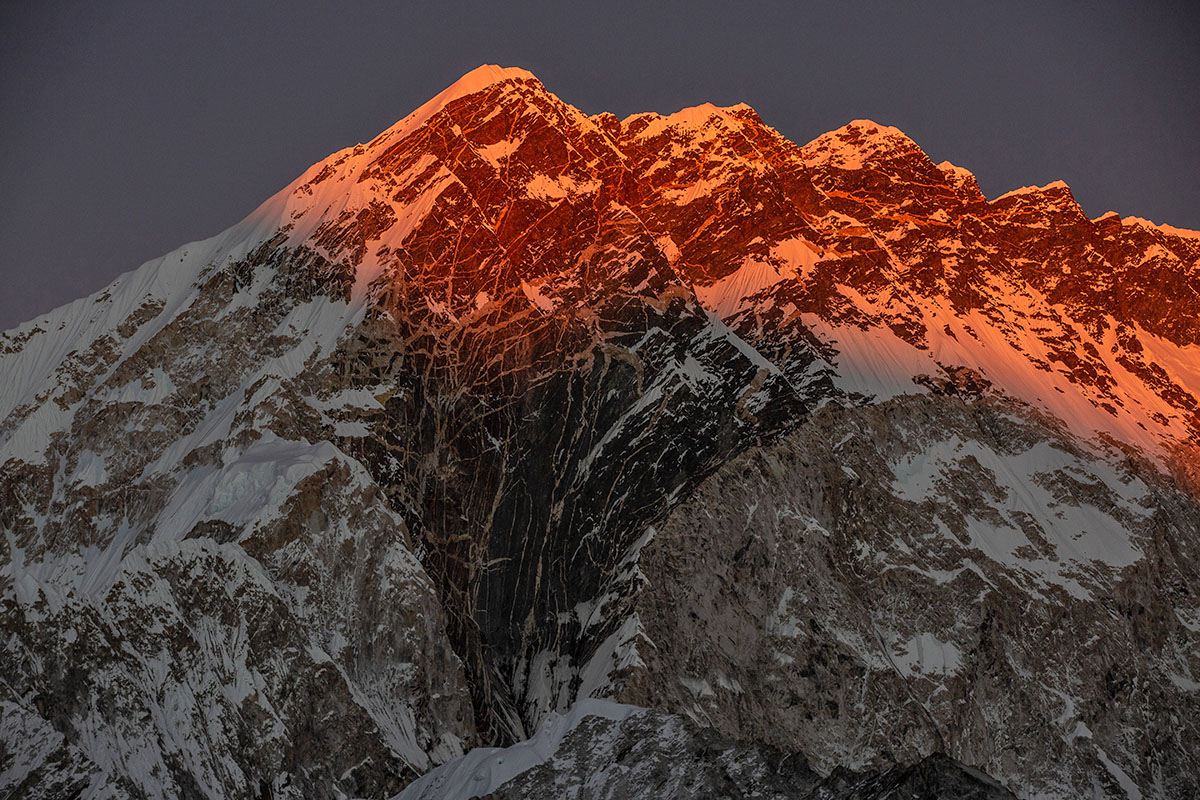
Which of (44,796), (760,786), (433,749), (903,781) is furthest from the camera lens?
(433,749)

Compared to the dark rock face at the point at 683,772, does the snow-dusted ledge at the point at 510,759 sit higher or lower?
higher

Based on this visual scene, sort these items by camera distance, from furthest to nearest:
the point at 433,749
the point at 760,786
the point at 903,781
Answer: the point at 433,749
the point at 760,786
the point at 903,781

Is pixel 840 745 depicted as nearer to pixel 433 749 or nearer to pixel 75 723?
pixel 433 749

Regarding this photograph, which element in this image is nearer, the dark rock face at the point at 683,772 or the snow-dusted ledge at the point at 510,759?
the dark rock face at the point at 683,772

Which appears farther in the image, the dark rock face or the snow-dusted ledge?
the snow-dusted ledge

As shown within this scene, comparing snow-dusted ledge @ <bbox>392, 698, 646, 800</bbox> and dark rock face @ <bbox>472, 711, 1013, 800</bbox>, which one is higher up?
snow-dusted ledge @ <bbox>392, 698, 646, 800</bbox>

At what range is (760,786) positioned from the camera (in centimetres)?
13362

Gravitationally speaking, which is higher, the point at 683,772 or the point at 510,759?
the point at 510,759

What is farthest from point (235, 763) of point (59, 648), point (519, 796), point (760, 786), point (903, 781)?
point (903, 781)

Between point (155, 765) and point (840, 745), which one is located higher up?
point (155, 765)

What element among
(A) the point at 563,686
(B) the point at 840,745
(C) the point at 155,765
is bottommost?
(B) the point at 840,745

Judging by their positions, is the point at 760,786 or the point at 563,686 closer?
the point at 760,786

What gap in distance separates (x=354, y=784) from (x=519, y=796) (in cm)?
5137

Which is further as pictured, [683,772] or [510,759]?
[510,759]
